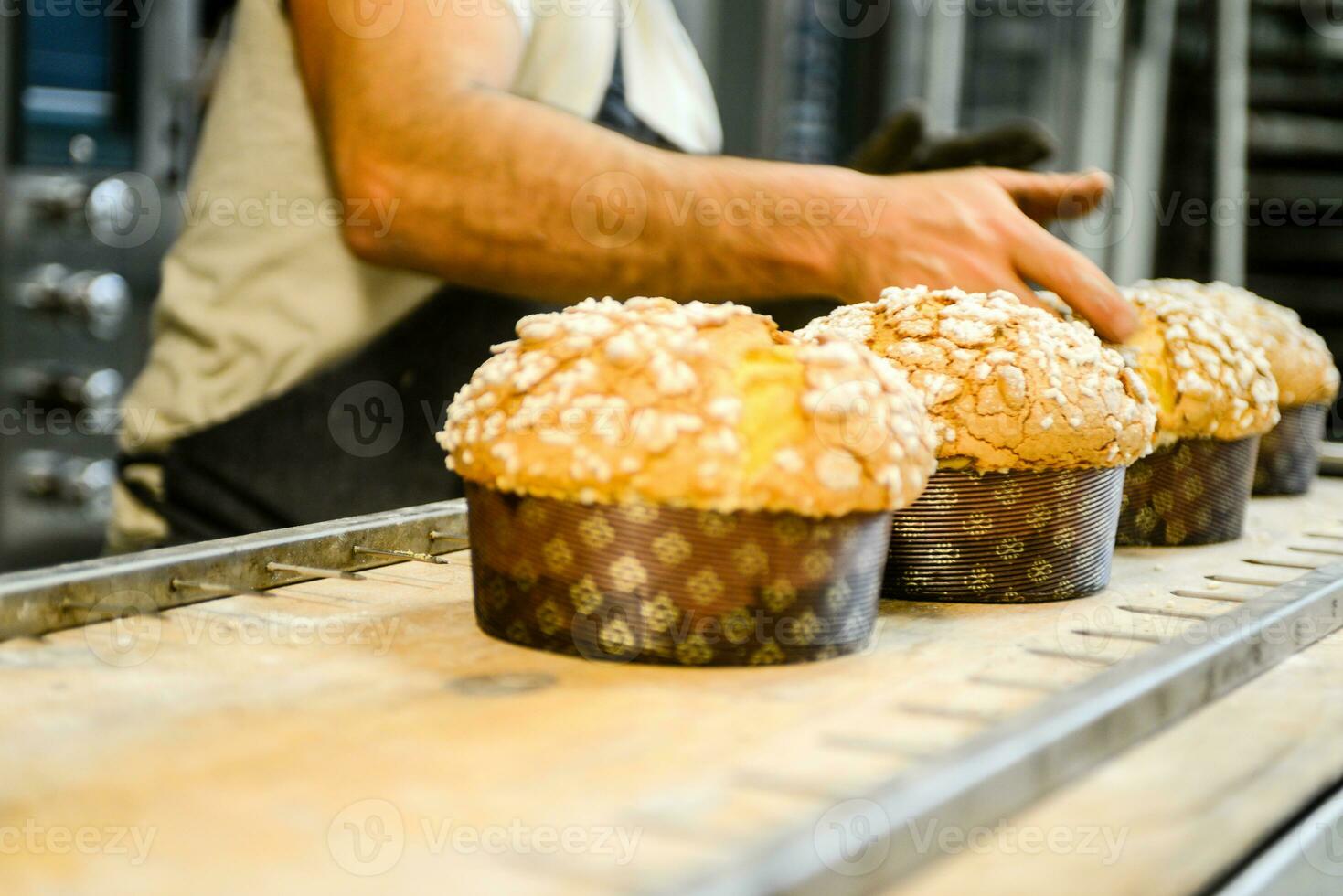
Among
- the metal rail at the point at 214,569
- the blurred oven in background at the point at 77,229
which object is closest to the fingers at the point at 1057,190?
the metal rail at the point at 214,569

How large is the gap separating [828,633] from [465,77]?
3.25ft

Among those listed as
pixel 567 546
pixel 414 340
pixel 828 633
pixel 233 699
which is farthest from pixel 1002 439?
pixel 414 340

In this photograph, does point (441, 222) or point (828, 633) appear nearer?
point (828, 633)

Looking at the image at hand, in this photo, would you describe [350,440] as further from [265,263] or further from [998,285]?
[998,285]

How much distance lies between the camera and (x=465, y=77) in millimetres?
1847

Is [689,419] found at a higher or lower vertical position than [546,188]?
lower

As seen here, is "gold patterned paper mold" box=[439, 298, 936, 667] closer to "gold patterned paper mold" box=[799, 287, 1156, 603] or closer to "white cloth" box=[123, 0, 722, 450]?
"gold patterned paper mold" box=[799, 287, 1156, 603]

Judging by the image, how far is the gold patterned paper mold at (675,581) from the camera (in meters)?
1.13

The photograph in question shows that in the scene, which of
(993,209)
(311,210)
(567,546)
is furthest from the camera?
(311,210)

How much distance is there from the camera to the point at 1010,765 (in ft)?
2.81

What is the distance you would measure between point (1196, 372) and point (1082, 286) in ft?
0.70

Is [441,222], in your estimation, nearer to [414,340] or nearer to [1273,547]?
[414,340]

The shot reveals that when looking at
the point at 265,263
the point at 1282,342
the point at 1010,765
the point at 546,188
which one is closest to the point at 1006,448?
the point at 1010,765

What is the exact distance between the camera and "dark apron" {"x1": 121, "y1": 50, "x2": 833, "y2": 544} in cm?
202
